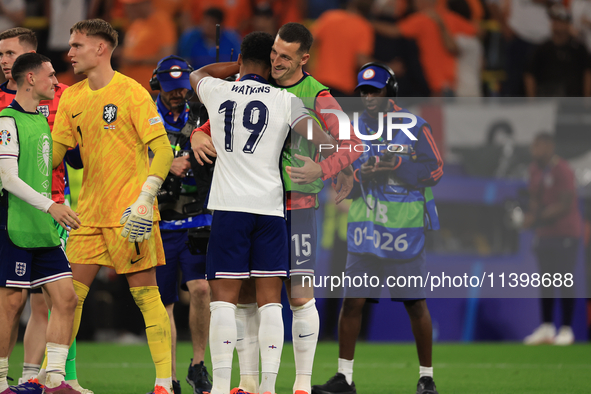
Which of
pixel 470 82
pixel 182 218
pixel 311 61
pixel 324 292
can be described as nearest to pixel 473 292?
pixel 324 292

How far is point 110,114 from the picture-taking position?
4.55m

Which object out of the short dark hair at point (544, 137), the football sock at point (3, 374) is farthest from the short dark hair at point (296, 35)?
the short dark hair at point (544, 137)

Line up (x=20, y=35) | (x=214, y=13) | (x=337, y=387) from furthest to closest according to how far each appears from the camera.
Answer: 1. (x=214, y=13)
2. (x=20, y=35)
3. (x=337, y=387)

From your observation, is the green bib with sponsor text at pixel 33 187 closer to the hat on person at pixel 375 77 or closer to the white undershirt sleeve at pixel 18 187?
the white undershirt sleeve at pixel 18 187

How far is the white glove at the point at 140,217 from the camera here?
433 cm

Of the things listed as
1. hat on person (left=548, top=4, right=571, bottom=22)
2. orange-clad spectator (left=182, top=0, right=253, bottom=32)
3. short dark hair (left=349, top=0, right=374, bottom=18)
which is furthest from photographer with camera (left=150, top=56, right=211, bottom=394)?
hat on person (left=548, top=4, right=571, bottom=22)

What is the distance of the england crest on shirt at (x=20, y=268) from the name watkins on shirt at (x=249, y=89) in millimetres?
1634

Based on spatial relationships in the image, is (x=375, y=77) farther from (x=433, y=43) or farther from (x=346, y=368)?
(x=433, y=43)

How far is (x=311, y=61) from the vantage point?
10.6m

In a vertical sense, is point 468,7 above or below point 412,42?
above

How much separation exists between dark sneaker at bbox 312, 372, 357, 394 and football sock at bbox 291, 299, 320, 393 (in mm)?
818

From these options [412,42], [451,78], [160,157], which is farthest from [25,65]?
[451,78]

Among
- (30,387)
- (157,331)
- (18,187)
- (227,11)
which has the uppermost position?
(227,11)

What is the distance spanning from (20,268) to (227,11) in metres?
7.26
